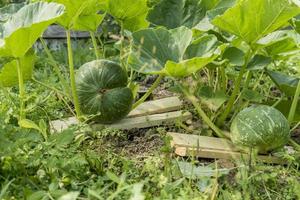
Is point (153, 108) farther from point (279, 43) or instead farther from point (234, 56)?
point (279, 43)

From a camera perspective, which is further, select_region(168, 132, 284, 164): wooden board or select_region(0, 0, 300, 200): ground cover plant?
select_region(168, 132, 284, 164): wooden board

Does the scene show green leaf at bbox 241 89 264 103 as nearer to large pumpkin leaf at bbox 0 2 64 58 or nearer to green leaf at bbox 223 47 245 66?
green leaf at bbox 223 47 245 66

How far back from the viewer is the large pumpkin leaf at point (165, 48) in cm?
269

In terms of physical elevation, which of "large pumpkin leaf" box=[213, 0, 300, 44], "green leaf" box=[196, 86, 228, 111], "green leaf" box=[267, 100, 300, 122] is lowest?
"green leaf" box=[267, 100, 300, 122]

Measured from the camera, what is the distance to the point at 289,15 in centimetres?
252

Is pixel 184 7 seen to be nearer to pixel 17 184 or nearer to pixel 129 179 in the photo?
pixel 129 179

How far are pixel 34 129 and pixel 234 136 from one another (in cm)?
90

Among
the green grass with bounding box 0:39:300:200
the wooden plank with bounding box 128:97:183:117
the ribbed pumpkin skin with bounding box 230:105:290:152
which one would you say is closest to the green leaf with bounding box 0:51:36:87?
the green grass with bounding box 0:39:300:200

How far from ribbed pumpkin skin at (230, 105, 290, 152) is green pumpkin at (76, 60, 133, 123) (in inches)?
23.7

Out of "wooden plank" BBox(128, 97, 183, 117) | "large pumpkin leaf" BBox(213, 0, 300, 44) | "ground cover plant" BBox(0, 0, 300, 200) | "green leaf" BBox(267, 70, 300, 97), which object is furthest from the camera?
"wooden plank" BBox(128, 97, 183, 117)

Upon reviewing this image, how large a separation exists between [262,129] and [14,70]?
46.2 inches

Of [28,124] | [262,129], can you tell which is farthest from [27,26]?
[262,129]

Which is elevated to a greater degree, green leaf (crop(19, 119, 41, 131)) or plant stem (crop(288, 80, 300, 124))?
green leaf (crop(19, 119, 41, 131))

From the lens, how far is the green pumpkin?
296 centimetres
